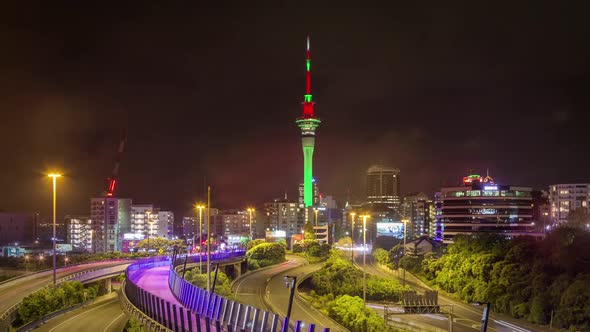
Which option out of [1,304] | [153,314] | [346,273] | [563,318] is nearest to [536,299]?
[563,318]

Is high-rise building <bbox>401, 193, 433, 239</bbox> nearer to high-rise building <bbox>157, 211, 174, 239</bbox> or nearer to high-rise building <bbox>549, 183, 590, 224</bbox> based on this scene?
high-rise building <bbox>549, 183, 590, 224</bbox>

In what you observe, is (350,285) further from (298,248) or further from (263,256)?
(298,248)

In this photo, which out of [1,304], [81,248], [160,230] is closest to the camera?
[1,304]

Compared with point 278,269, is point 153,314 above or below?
above

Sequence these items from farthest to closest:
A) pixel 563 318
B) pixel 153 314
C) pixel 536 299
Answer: pixel 536 299
pixel 563 318
pixel 153 314

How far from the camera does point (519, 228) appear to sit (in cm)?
10506

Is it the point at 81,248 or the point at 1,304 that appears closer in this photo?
the point at 1,304

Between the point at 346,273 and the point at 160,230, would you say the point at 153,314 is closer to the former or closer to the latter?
the point at 346,273

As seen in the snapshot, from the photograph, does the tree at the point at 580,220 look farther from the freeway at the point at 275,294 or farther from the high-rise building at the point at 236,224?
the high-rise building at the point at 236,224

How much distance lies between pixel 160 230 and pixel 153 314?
143489 mm

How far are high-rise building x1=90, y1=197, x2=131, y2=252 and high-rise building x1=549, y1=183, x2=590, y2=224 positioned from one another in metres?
105

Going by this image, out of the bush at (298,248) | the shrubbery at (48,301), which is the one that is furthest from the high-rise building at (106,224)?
the shrubbery at (48,301)

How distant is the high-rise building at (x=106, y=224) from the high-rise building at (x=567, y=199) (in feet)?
344

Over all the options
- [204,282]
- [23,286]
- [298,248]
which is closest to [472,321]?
[204,282]
